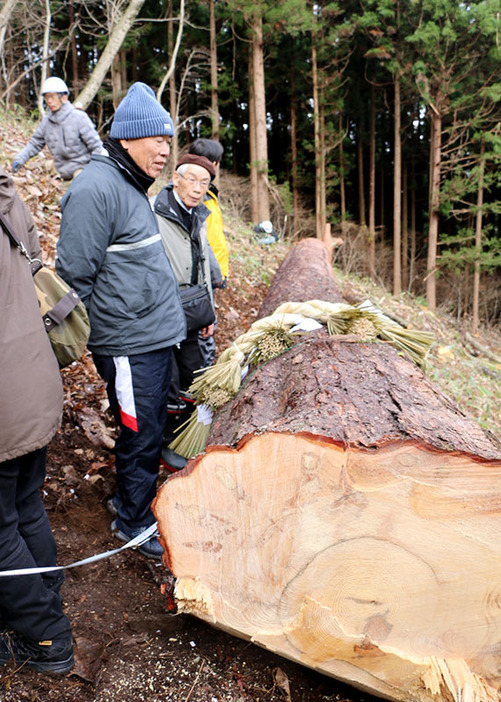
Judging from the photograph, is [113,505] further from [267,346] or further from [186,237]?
[186,237]

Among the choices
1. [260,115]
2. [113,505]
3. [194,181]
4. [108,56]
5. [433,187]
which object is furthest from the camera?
[433,187]

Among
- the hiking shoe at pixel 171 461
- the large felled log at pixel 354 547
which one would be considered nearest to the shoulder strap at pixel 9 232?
the large felled log at pixel 354 547

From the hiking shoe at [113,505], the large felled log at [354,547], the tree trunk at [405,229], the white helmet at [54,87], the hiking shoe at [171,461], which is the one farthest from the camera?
the tree trunk at [405,229]

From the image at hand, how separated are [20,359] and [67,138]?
454 centimetres

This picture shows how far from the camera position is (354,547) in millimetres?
1493

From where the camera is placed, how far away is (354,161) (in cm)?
2153

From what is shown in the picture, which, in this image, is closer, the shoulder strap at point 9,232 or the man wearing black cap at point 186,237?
the shoulder strap at point 9,232

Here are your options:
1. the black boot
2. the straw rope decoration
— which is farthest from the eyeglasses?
the black boot

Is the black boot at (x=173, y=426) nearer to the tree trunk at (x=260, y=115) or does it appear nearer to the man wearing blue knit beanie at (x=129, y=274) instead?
the man wearing blue knit beanie at (x=129, y=274)

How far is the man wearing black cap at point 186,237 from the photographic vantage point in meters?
2.97

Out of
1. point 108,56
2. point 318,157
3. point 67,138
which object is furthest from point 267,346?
point 318,157

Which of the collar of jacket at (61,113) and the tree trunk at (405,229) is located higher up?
the collar of jacket at (61,113)

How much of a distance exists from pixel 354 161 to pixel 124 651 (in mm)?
22279

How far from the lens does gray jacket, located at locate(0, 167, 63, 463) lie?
1.54 metres
